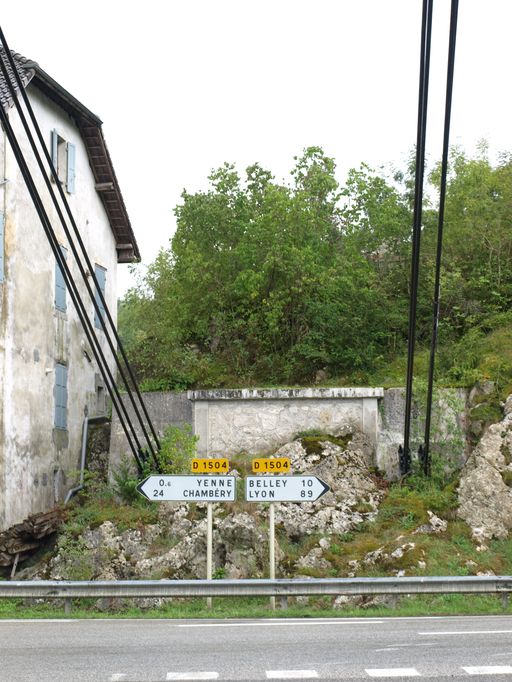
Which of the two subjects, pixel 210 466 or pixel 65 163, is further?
pixel 65 163

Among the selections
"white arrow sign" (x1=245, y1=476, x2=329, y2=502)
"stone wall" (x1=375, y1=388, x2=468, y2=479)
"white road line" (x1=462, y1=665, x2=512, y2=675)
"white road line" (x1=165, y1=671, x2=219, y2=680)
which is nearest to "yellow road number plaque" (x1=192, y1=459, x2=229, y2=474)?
"white arrow sign" (x1=245, y1=476, x2=329, y2=502)

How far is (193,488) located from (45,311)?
11.4 metres

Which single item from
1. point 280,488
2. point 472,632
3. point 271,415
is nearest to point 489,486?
point 271,415

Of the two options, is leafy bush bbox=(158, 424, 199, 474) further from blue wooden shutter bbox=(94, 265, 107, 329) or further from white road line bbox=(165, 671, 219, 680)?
white road line bbox=(165, 671, 219, 680)

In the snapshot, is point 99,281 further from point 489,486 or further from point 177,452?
point 489,486

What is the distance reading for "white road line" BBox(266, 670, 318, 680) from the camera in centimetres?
858

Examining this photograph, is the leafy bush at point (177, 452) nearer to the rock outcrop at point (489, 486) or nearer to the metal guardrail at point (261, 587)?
the rock outcrop at point (489, 486)

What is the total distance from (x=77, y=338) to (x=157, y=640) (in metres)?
20.3

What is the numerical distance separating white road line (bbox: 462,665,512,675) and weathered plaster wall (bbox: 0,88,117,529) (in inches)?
703

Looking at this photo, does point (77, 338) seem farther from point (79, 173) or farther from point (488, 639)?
point (488, 639)

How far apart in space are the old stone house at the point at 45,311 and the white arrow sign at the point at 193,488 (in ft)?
25.4

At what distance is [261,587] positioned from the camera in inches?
655

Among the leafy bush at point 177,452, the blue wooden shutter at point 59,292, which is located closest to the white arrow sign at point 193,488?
the leafy bush at point 177,452

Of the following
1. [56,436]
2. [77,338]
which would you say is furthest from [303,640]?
[77,338]
